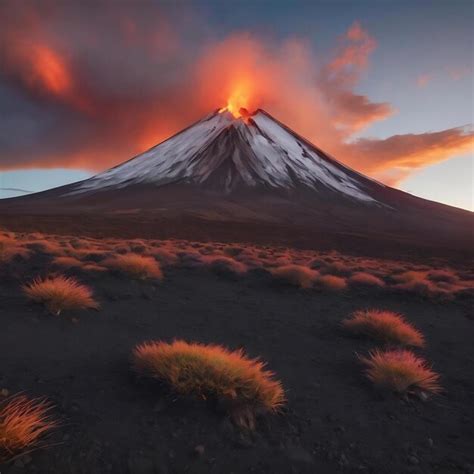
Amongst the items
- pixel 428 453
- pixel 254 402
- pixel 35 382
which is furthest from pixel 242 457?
pixel 35 382

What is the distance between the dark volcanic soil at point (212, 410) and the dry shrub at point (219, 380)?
0.51 feet

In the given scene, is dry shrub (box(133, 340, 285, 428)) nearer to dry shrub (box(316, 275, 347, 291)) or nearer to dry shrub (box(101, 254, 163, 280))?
dry shrub (box(101, 254, 163, 280))

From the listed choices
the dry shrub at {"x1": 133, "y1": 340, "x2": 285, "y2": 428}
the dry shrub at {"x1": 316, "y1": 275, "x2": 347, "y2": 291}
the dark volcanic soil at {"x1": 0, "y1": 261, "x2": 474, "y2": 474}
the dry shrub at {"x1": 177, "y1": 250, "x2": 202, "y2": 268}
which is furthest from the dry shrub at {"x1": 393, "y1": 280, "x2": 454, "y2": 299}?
the dry shrub at {"x1": 133, "y1": 340, "x2": 285, "y2": 428}

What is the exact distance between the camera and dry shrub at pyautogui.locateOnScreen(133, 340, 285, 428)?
4551 millimetres

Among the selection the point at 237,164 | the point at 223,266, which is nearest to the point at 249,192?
the point at 237,164

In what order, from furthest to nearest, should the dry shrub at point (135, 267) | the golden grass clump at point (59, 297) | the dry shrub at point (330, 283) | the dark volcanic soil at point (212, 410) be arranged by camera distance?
the dry shrub at point (330, 283) < the dry shrub at point (135, 267) < the golden grass clump at point (59, 297) < the dark volcanic soil at point (212, 410)

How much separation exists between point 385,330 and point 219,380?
15.0 feet

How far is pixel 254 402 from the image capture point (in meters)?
4.62

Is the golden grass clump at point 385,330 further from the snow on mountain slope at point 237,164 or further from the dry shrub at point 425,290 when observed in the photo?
the snow on mountain slope at point 237,164

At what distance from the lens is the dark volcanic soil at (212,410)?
3.86 meters

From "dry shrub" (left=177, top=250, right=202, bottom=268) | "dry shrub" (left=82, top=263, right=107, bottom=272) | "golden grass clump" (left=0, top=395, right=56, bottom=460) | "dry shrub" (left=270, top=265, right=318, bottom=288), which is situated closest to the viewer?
"golden grass clump" (left=0, top=395, right=56, bottom=460)

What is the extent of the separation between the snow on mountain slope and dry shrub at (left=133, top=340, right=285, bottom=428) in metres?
116

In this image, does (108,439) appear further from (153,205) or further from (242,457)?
(153,205)

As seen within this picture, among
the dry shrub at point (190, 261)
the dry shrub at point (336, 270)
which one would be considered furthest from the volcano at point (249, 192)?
the dry shrub at point (190, 261)
